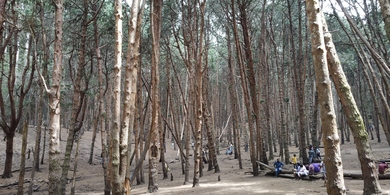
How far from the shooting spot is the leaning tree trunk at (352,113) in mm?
4715

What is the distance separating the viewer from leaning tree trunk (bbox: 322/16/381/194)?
4715 millimetres

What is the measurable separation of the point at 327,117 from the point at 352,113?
179cm

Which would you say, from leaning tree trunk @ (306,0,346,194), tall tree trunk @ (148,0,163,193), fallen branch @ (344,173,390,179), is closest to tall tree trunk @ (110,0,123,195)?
tall tree trunk @ (148,0,163,193)

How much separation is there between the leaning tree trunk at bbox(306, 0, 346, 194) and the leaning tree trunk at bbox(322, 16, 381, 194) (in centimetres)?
93

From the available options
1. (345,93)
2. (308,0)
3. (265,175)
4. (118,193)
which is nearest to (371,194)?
(345,93)

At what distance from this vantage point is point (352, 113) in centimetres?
500

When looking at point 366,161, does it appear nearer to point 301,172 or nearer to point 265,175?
point 301,172

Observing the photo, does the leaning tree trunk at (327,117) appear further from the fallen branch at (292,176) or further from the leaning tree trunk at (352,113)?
the fallen branch at (292,176)

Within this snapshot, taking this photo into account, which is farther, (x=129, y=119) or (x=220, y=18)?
(x=220, y=18)

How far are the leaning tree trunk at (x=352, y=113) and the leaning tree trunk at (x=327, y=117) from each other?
93 cm

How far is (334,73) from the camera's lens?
4.82 metres

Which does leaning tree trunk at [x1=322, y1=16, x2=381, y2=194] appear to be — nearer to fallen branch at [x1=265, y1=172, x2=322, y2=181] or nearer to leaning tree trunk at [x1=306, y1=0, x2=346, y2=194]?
leaning tree trunk at [x1=306, y1=0, x2=346, y2=194]

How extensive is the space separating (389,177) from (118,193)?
8.45 metres

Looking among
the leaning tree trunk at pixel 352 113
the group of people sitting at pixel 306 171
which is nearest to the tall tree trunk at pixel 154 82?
the leaning tree trunk at pixel 352 113
